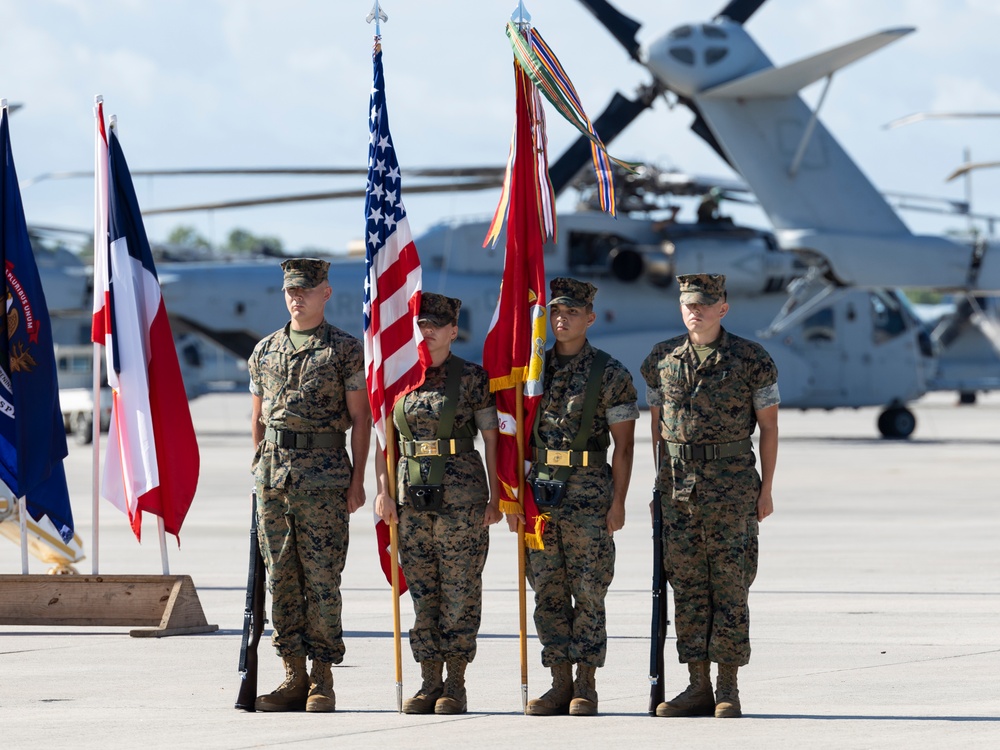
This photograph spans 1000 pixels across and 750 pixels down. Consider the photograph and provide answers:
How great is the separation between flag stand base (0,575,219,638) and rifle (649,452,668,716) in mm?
3107

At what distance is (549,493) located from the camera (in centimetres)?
680

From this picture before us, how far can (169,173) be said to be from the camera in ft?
76.8

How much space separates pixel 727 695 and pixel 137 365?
381 centimetres

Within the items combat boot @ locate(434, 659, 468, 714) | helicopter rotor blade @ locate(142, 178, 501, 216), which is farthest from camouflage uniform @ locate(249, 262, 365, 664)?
helicopter rotor blade @ locate(142, 178, 501, 216)

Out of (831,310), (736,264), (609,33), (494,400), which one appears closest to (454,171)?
(609,33)

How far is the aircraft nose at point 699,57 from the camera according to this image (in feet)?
79.0

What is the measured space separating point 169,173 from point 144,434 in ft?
50.7

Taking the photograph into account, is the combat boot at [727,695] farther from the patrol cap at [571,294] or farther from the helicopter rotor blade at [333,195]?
the helicopter rotor blade at [333,195]

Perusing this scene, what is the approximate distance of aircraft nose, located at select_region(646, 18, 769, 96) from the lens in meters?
24.1

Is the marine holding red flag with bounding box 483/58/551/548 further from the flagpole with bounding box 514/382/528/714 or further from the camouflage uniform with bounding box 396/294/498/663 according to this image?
the camouflage uniform with bounding box 396/294/498/663

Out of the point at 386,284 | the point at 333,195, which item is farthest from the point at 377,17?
the point at 333,195

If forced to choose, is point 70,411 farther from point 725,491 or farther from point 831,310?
point 725,491

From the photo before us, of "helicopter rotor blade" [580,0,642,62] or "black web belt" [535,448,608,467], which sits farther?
"helicopter rotor blade" [580,0,642,62]

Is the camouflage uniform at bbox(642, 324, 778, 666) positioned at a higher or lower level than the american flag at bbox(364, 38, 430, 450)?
lower
